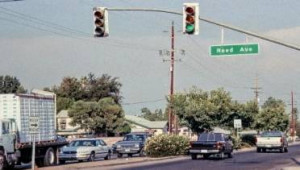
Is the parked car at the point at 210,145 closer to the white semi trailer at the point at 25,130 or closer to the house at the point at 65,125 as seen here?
the white semi trailer at the point at 25,130

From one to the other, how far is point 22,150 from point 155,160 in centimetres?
1091

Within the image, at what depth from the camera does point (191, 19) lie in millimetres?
23422

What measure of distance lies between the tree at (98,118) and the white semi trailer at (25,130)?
57.3m

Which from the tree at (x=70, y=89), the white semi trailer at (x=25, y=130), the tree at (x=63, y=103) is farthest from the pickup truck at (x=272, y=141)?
the tree at (x=70, y=89)

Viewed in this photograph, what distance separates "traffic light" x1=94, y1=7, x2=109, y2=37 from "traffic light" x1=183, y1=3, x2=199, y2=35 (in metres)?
2.87

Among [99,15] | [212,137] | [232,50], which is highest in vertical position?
[99,15]

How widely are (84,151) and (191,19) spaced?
63.6ft

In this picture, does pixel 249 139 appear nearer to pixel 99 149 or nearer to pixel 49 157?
pixel 99 149

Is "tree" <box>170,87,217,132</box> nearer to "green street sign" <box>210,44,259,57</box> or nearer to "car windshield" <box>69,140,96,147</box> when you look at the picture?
"car windshield" <box>69,140,96,147</box>

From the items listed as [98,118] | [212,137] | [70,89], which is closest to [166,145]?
[212,137]

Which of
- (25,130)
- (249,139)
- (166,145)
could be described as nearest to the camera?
(25,130)

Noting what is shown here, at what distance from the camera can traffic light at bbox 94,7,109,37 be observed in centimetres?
2380

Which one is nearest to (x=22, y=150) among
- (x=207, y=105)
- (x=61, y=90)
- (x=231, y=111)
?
(x=207, y=105)

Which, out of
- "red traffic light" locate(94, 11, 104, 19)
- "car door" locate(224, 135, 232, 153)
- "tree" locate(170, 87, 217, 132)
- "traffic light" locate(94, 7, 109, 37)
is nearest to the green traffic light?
"traffic light" locate(94, 7, 109, 37)
